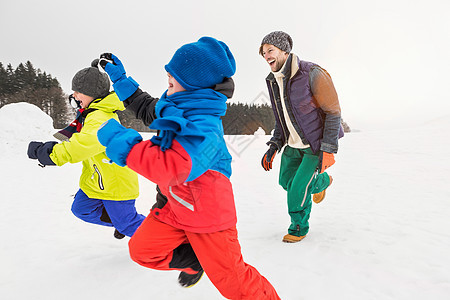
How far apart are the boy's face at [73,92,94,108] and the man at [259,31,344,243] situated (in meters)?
1.95

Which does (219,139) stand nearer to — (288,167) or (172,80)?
(172,80)

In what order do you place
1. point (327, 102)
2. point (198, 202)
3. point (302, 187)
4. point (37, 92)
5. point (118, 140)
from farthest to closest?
1. point (37, 92)
2. point (302, 187)
3. point (327, 102)
4. point (198, 202)
5. point (118, 140)

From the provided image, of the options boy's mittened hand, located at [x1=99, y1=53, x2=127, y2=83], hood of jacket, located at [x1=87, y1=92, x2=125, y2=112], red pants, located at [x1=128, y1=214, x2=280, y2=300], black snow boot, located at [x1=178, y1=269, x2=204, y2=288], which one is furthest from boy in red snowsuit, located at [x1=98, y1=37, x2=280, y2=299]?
hood of jacket, located at [x1=87, y1=92, x2=125, y2=112]

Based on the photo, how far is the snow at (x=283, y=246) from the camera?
2279mm

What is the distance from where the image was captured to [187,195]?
64.7 inches

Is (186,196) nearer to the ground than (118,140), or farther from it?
nearer to the ground

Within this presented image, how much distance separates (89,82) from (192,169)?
1908mm

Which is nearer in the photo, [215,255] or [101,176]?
[215,255]

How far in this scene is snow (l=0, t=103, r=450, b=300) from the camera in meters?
2.28

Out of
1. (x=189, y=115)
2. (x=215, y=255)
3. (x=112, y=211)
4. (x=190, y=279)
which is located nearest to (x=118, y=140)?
(x=189, y=115)

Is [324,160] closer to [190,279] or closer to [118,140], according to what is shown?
[190,279]

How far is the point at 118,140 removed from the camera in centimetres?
140

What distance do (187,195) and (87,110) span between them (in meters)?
1.66

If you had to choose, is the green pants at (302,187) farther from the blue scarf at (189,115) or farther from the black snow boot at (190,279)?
the blue scarf at (189,115)
